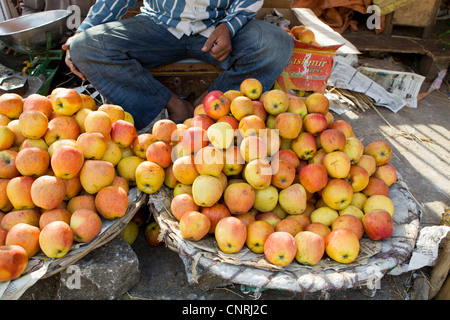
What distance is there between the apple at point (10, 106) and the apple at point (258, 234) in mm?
1526

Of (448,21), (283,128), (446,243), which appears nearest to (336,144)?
(283,128)

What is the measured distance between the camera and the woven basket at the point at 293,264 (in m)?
1.56

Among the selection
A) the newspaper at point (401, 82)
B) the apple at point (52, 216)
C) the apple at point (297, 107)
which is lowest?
the newspaper at point (401, 82)

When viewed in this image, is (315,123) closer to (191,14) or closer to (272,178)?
(272,178)

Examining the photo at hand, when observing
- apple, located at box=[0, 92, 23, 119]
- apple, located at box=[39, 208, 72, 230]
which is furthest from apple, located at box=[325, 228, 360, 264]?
apple, located at box=[0, 92, 23, 119]

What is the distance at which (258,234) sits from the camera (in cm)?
171

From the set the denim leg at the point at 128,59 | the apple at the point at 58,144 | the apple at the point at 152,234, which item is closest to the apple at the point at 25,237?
the apple at the point at 58,144

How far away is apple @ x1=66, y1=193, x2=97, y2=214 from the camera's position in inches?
71.4

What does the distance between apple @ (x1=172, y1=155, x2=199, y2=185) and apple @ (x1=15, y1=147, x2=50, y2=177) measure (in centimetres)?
67

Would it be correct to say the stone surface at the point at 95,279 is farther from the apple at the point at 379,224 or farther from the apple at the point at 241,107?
the apple at the point at 379,224

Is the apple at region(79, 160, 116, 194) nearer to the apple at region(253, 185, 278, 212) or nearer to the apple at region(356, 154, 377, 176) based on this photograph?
the apple at region(253, 185, 278, 212)

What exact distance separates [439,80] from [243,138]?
357cm

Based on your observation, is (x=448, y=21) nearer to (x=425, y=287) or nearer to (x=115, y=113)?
(x=425, y=287)

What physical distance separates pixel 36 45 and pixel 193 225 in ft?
8.29
